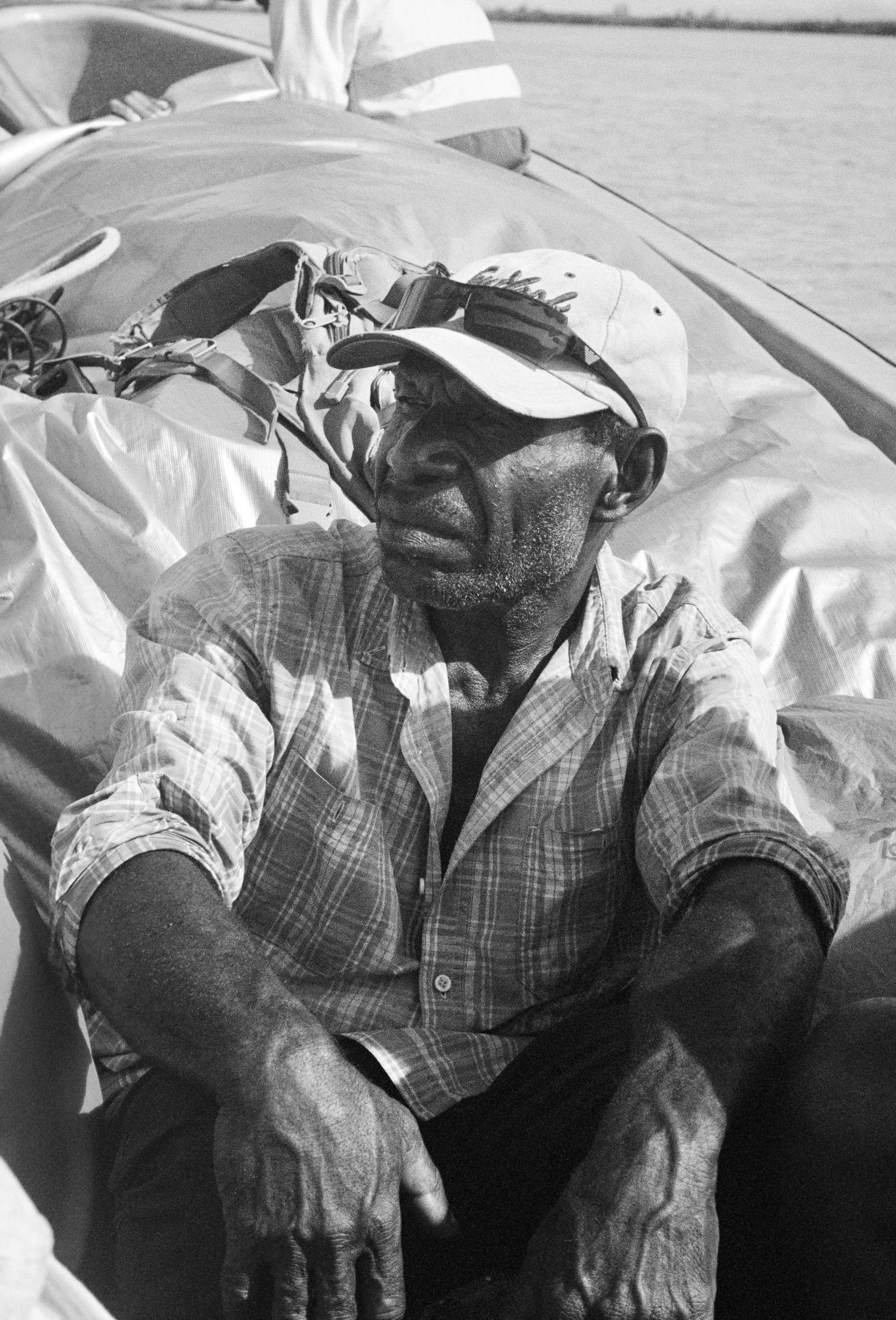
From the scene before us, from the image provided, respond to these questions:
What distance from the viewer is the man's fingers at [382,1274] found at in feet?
3.80

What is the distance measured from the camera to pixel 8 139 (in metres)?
3.63

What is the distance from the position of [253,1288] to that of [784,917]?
53cm

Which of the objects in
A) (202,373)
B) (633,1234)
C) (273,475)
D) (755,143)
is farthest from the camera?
(755,143)

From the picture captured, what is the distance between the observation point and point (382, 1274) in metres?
1.16

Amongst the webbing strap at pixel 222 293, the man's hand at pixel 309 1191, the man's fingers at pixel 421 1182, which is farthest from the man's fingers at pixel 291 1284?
the webbing strap at pixel 222 293

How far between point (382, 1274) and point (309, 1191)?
94mm

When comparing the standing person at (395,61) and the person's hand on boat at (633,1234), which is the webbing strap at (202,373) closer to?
the person's hand on boat at (633,1234)

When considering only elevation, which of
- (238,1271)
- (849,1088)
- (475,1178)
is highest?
(238,1271)

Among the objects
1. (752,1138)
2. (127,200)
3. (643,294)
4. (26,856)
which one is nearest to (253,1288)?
(752,1138)

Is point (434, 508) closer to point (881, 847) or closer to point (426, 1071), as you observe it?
point (426, 1071)

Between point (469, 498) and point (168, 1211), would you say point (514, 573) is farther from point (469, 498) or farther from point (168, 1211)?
point (168, 1211)

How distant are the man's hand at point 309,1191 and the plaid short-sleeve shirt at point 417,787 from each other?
0.77ft

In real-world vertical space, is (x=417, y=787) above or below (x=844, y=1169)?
above

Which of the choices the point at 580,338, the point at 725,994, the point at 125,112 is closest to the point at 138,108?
the point at 125,112
